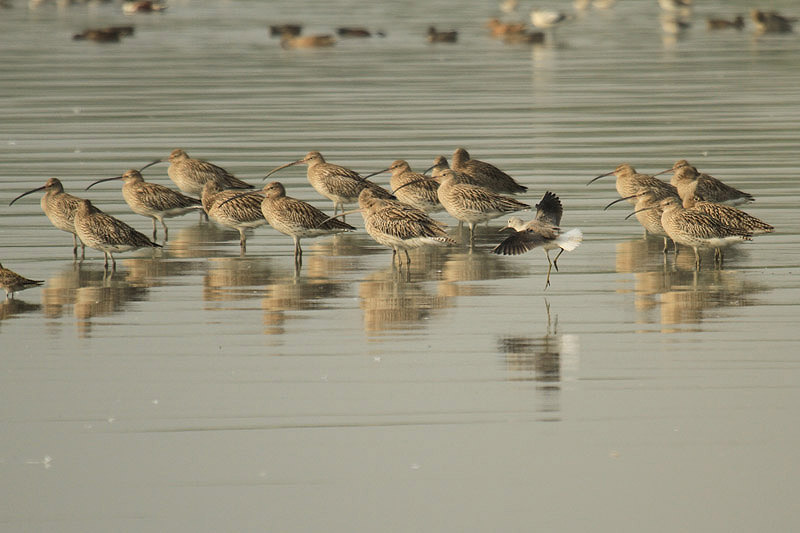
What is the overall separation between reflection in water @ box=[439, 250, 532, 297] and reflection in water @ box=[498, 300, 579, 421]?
1540mm

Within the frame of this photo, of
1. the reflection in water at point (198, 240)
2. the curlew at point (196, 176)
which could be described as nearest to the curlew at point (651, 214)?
the reflection in water at point (198, 240)

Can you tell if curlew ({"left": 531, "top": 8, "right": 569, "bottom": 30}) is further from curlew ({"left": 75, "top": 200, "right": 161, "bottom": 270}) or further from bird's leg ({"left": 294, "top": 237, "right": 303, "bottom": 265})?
curlew ({"left": 75, "top": 200, "right": 161, "bottom": 270})

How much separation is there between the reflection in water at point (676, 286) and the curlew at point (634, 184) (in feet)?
3.69

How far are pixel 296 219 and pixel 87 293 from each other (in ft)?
7.67

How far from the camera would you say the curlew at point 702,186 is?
1528 cm

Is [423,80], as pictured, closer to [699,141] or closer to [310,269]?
[699,141]

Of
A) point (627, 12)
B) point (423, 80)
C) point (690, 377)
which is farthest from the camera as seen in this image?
point (627, 12)

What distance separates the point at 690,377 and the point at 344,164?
11182 millimetres

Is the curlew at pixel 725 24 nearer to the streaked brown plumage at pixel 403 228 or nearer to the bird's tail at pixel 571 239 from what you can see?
the streaked brown plumage at pixel 403 228

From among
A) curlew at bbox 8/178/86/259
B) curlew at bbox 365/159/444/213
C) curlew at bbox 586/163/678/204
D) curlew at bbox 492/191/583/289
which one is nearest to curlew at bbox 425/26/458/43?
curlew at bbox 586/163/678/204

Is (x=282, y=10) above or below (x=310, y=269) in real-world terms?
above

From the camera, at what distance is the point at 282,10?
62.2 m

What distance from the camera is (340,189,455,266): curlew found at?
13.0 m

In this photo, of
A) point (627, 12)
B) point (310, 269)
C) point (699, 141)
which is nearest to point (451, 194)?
point (310, 269)
